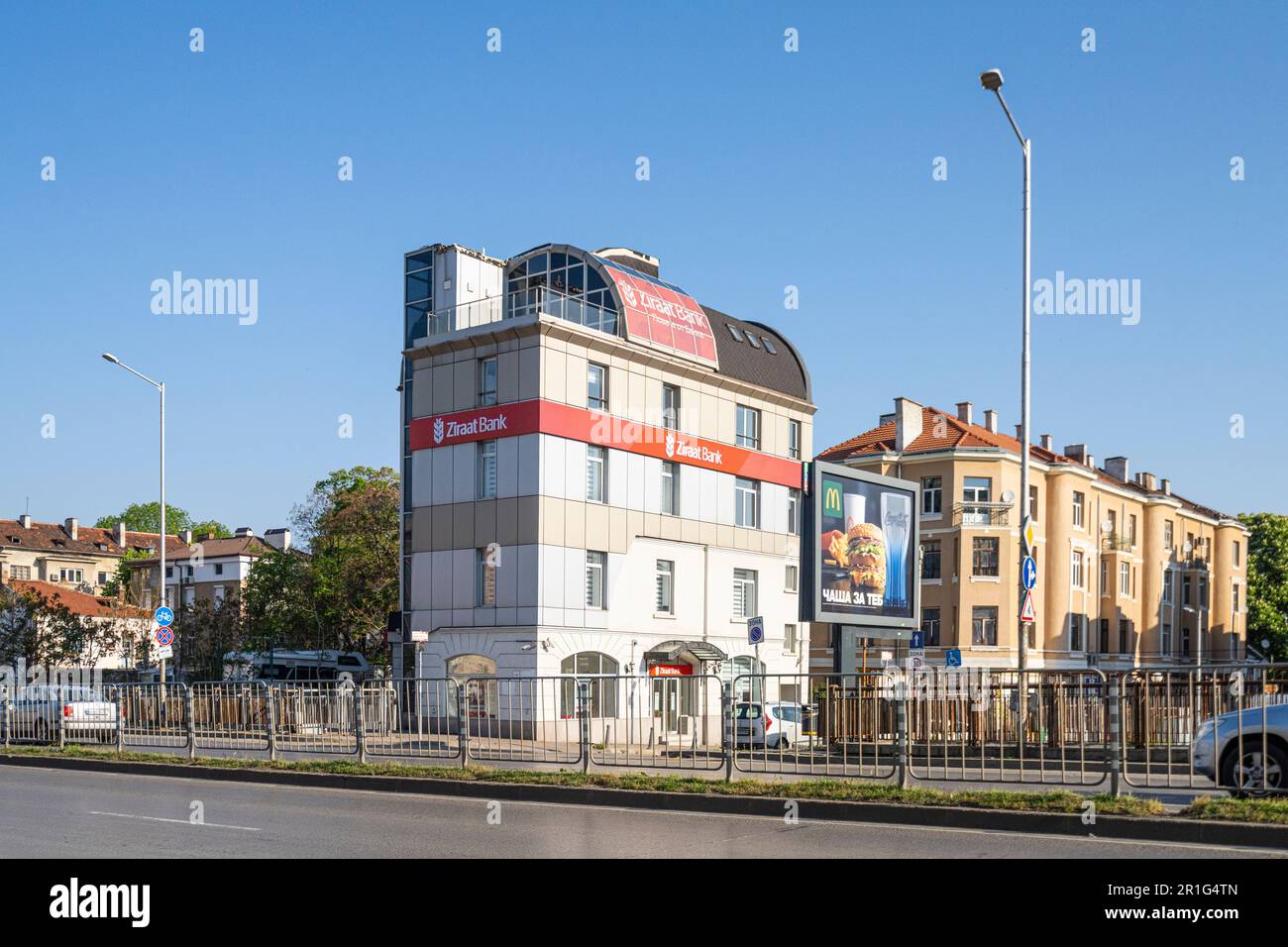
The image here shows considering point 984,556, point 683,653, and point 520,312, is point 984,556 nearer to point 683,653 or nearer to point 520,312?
point 683,653

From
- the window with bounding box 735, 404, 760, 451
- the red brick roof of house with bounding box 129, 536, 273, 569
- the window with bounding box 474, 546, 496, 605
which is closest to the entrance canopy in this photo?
the window with bounding box 474, 546, 496, 605

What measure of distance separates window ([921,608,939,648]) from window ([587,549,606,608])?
24671 mm

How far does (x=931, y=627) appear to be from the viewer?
6072cm

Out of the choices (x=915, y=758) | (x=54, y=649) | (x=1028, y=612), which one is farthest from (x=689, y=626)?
(x=915, y=758)

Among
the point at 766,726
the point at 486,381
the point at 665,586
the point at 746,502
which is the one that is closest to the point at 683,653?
the point at 665,586

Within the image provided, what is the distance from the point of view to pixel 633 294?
4234 cm

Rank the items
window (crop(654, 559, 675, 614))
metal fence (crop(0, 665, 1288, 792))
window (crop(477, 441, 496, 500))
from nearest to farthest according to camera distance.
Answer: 1. metal fence (crop(0, 665, 1288, 792))
2. window (crop(477, 441, 496, 500))
3. window (crop(654, 559, 675, 614))

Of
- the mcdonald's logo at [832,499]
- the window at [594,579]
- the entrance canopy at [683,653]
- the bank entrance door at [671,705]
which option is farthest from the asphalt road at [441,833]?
the entrance canopy at [683,653]

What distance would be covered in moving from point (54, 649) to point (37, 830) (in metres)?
39.0

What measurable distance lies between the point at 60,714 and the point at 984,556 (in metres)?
44.1

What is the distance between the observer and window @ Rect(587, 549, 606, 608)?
39.8 m

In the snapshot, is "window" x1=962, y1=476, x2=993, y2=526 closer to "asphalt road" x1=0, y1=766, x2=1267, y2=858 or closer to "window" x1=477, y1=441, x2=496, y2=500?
"window" x1=477, y1=441, x2=496, y2=500
